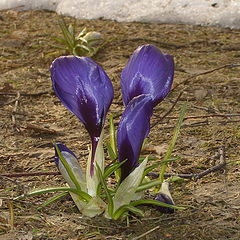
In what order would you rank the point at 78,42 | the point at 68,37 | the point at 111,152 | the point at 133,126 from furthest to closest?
the point at 78,42
the point at 68,37
the point at 111,152
the point at 133,126

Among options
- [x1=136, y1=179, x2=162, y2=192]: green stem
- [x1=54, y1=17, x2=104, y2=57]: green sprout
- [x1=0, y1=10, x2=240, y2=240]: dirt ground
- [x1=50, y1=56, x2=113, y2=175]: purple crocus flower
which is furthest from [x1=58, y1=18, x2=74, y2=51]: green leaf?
[x1=136, y1=179, x2=162, y2=192]: green stem

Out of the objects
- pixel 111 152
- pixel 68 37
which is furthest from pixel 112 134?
pixel 68 37

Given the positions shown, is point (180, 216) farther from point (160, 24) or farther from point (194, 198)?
point (160, 24)

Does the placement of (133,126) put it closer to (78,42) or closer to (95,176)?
(95,176)

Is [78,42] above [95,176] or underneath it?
underneath

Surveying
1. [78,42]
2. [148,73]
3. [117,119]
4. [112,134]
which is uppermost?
[148,73]

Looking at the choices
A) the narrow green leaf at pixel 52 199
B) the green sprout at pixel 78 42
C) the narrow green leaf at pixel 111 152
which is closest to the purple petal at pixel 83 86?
the narrow green leaf at pixel 111 152

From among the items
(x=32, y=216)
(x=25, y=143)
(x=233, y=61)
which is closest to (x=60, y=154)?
(x=32, y=216)
